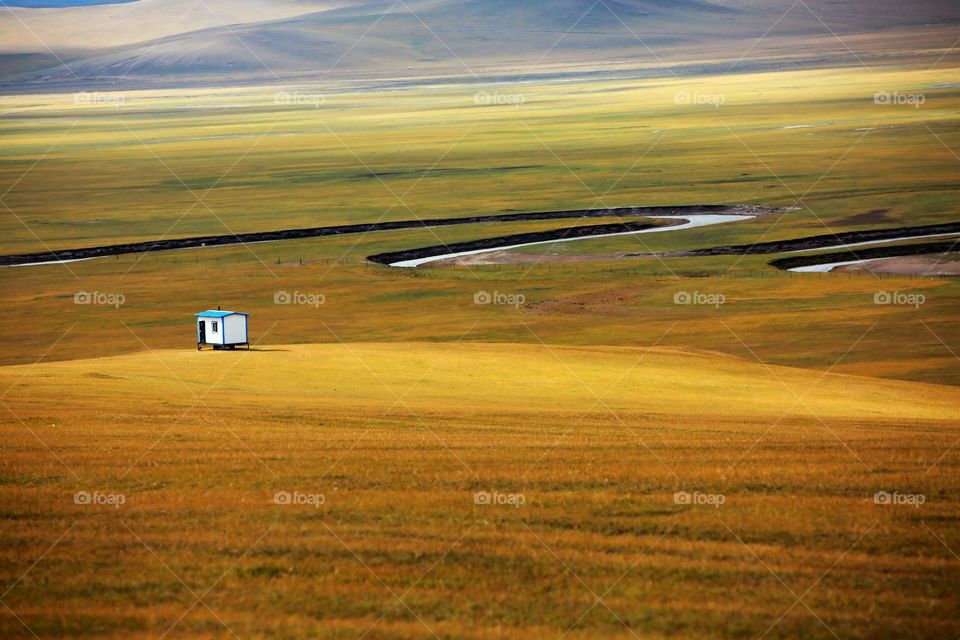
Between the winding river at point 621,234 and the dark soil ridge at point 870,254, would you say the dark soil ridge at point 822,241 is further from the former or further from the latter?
the winding river at point 621,234

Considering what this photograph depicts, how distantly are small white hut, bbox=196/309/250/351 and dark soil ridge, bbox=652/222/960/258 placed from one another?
4797 centimetres

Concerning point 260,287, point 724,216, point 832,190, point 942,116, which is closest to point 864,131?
point 942,116

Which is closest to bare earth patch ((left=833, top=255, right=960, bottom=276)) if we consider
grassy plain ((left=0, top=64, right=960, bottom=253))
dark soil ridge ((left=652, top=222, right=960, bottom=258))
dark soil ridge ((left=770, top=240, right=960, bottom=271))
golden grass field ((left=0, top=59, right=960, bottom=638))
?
dark soil ridge ((left=770, top=240, right=960, bottom=271))

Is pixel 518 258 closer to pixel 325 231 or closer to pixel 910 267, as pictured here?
pixel 325 231

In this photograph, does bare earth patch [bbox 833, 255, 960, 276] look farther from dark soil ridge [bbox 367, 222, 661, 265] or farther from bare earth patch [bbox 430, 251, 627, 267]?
dark soil ridge [bbox 367, 222, 661, 265]

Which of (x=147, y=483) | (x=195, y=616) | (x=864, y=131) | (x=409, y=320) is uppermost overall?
(x=864, y=131)

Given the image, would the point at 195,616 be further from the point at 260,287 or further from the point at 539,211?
the point at 539,211

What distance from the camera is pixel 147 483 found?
2059 centimetres

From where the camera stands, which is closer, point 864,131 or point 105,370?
point 105,370

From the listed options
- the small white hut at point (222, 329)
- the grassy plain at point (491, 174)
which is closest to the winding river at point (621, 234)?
the grassy plain at point (491, 174)

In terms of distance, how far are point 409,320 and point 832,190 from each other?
205ft

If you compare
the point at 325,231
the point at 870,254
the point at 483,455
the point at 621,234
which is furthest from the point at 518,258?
the point at 483,455

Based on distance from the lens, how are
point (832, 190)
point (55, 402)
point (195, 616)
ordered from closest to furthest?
point (195, 616) → point (55, 402) → point (832, 190)

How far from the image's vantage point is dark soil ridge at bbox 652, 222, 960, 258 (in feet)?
296
